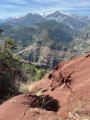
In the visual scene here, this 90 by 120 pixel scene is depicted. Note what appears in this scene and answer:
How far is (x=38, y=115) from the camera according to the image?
1002cm

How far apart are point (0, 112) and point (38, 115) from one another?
3.59 metres

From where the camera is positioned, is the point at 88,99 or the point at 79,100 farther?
the point at 79,100

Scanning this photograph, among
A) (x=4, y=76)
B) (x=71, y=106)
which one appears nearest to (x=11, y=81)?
(x=4, y=76)

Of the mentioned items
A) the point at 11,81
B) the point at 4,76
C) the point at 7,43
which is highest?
the point at 7,43

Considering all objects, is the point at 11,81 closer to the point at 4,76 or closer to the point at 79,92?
the point at 4,76

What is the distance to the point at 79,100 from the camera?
1187cm

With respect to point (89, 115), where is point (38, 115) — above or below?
below

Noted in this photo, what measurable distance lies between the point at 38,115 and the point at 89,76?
304 inches

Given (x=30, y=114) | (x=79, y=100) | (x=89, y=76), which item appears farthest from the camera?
(x=89, y=76)

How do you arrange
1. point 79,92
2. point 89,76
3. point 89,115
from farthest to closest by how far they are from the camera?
point 89,76 → point 79,92 → point 89,115

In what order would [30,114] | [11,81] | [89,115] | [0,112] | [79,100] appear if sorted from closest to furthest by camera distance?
[89,115] → [30,114] → [0,112] → [79,100] → [11,81]

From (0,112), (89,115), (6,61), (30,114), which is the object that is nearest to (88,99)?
(89,115)

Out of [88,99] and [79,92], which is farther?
[79,92]

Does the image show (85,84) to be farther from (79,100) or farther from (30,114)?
(30,114)
